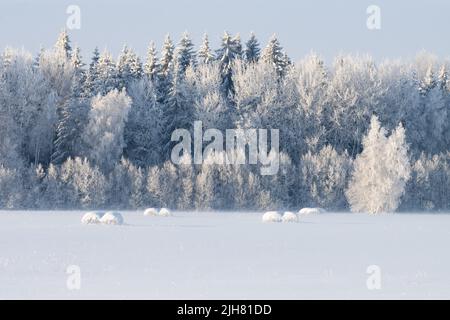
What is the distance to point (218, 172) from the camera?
164ft

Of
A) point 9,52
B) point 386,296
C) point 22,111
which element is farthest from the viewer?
point 9,52

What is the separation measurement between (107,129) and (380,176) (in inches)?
656

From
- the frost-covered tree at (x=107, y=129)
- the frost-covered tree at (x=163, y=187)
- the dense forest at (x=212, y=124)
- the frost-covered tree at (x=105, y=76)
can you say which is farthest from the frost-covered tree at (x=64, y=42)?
the frost-covered tree at (x=163, y=187)

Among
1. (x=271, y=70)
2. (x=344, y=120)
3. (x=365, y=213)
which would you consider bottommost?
(x=365, y=213)

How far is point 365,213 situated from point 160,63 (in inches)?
762

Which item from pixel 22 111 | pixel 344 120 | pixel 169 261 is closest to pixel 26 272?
pixel 169 261

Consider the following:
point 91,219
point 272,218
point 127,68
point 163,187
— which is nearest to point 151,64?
point 127,68

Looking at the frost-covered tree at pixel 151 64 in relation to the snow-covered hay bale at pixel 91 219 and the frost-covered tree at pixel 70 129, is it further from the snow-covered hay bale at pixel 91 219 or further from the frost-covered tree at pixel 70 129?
the snow-covered hay bale at pixel 91 219

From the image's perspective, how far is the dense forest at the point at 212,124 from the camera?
4900 cm

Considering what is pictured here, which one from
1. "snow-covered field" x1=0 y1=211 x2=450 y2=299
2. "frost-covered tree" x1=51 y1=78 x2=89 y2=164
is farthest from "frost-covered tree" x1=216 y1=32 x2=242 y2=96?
"snow-covered field" x1=0 y1=211 x2=450 y2=299

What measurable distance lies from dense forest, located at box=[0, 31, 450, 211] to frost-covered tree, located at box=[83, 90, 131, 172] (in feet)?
0.22

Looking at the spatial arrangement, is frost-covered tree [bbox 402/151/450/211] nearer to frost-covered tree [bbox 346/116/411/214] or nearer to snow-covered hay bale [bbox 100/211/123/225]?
frost-covered tree [bbox 346/116/411/214]

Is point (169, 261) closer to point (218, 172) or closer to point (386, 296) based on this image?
point (386, 296)

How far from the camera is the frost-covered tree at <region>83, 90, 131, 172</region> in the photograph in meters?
51.2
